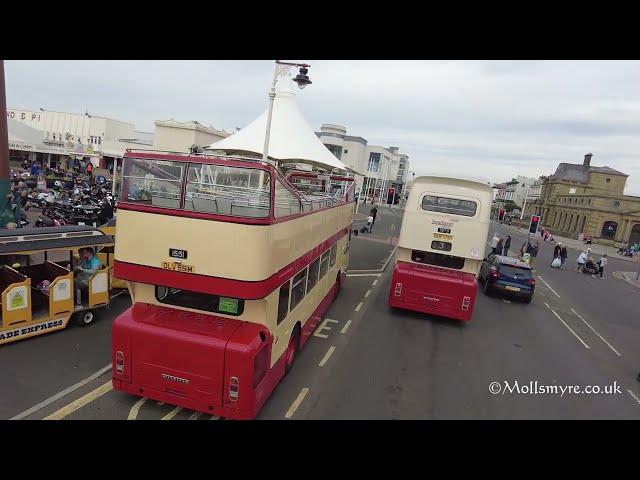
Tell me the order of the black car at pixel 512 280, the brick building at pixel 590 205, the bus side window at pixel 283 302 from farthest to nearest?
1. the brick building at pixel 590 205
2. the black car at pixel 512 280
3. the bus side window at pixel 283 302

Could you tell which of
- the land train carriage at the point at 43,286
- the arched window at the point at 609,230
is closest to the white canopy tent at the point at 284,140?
the land train carriage at the point at 43,286

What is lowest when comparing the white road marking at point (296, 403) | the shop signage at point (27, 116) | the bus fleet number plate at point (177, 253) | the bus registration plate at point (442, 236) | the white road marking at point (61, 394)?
the white road marking at point (61, 394)

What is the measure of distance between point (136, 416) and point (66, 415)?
1.02 m

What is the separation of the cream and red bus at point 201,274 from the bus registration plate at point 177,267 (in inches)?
0.6

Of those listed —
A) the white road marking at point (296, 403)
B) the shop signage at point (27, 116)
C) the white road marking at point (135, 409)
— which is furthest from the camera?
the shop signage at point (27, 116)

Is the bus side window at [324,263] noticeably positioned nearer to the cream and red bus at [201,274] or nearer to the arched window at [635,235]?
the cream and red bus at [201,274]

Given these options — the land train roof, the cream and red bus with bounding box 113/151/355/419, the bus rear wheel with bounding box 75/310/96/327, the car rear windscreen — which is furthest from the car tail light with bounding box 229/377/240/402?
the car rear windscreen

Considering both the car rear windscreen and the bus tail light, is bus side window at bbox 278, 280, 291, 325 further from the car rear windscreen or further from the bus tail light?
the car rear windscreen


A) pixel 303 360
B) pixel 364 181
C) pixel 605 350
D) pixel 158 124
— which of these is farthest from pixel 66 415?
pixel 364 181

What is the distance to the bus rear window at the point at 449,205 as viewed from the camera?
36.5 feet

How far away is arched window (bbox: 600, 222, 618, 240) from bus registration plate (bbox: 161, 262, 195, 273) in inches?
2925

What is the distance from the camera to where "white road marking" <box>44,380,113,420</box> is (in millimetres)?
5957

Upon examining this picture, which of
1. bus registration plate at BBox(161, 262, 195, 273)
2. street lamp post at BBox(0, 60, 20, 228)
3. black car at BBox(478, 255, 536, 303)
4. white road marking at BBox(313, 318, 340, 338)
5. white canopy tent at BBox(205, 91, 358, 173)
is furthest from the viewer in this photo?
white canopy tent at BBox(205, 91, 358, 173)

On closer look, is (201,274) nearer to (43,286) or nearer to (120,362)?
(120,362)
